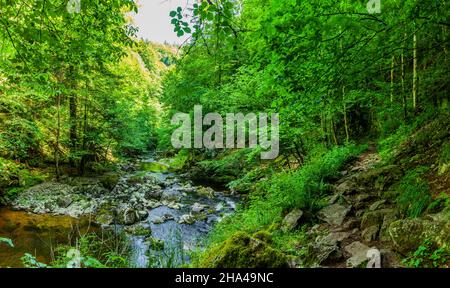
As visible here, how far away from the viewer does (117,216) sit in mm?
9062

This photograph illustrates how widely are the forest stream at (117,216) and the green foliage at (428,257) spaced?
379 cm

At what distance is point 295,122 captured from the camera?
27.3 ft

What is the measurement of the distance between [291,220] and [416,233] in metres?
2.77

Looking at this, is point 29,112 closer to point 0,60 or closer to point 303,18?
point 0,60

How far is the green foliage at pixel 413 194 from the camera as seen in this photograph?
4047 mm

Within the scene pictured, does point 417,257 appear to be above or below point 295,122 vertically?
below

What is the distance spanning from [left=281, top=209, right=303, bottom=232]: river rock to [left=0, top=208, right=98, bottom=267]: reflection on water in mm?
4327

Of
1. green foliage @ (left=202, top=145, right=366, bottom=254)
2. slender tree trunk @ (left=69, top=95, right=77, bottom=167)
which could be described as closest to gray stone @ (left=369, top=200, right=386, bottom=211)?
green foliage @ (left=202, top=145, right=366, bottom=254)

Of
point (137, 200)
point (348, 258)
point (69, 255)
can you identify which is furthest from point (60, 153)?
point (348, 258)

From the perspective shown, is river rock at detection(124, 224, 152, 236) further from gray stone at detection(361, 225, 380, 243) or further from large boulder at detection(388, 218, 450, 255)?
large boulder at detection(388, 218, 450, 255)

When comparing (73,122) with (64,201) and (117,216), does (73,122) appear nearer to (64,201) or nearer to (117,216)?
(64,201)

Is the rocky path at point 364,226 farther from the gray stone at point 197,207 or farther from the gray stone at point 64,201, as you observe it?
the gray stone at point 64,201

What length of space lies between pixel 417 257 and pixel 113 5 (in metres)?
4.88

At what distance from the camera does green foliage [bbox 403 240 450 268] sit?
2.95 meters
